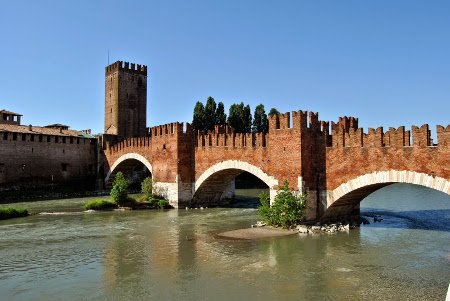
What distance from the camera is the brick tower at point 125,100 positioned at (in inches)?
1844

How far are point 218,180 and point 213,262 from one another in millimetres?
14515

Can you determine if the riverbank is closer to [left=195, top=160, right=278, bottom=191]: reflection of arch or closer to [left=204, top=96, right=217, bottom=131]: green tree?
[left=195, top=160, right=278, bottom=191]: reflection of arch

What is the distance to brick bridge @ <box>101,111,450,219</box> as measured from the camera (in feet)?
51.9

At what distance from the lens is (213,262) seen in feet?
44.3

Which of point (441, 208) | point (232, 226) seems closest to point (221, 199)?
point (232, 226)

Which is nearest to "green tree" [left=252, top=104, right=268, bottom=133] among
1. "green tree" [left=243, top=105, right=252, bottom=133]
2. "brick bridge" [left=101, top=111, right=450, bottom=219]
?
"green tree" [left=243, top=105, right=252, bottom=133]

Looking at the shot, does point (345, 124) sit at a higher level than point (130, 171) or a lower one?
higher

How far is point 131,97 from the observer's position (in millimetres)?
48188

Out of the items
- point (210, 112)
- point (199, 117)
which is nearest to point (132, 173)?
point (199, 117)

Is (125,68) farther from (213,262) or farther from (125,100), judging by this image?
(213,262)

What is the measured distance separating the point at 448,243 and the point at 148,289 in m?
11.2

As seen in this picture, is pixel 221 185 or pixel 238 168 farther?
pixel 221 185

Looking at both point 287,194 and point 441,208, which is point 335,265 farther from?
point 441,208

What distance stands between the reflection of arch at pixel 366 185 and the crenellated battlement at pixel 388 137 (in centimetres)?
113
